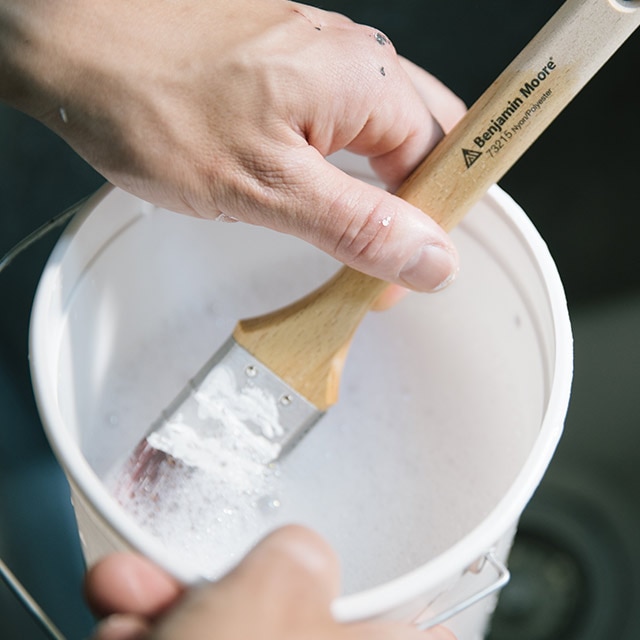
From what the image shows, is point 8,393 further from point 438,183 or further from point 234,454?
point 438,183

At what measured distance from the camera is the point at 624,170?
89 cm

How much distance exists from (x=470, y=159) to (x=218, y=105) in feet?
0.49

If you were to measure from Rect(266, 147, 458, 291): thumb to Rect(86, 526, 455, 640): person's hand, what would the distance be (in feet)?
0.57

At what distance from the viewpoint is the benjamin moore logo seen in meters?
0.52

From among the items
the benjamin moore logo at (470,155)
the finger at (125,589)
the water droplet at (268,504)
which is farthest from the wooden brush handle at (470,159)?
the finger at (125,589)

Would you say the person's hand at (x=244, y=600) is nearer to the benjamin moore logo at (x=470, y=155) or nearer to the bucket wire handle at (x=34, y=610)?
the bucket wire handle at (x=34, y=610)

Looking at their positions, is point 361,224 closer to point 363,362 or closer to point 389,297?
point 389,297

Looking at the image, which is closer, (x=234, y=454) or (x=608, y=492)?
(x=234, y=454)

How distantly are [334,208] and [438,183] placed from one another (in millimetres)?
→ 78

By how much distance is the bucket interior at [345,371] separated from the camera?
0.60 meters

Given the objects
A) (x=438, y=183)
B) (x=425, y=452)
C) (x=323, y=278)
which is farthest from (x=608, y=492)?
(x=438, y=183)

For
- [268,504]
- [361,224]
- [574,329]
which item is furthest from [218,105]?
[574,329]

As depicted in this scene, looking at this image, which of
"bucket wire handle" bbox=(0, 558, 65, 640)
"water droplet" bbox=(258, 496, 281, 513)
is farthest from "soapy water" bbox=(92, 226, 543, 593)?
"bucket wire handle" bbox=(0, 558, 65, 640)

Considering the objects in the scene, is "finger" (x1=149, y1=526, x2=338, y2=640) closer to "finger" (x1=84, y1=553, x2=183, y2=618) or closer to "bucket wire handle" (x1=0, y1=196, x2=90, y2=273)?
"finger" (x1=84, y1=553, x2=183, y2=618)
